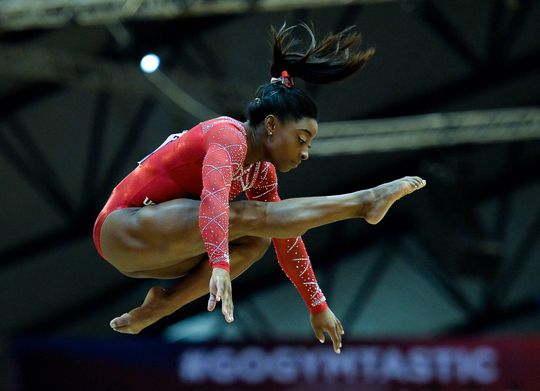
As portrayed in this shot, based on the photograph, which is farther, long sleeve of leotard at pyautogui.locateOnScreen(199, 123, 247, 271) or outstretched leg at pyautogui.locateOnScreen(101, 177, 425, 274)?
outstretched leg at pyautogui.locateOnScreen(101, 177, 425, 274)

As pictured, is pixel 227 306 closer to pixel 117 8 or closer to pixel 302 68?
pixel 302 68

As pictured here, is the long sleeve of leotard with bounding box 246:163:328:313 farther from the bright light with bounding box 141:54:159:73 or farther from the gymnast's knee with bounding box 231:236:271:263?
the bright light with bounding box 141:54:159:73

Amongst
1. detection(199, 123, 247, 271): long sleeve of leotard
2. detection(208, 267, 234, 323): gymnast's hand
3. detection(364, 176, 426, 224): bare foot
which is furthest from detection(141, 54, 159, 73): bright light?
detection(208, 267, 234, 323): gymnast's hand

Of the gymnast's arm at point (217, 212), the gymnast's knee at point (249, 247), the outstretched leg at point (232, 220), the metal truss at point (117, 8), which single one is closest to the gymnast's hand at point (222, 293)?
the gymnast's arm at point (217, 212)

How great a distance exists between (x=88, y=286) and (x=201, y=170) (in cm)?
661

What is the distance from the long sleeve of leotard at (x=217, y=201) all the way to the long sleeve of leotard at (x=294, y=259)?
51 cm

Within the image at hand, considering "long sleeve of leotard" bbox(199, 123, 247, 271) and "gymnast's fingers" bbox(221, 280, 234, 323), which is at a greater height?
"long sleeve of leotard" bbox(199, 123, 247, 271)

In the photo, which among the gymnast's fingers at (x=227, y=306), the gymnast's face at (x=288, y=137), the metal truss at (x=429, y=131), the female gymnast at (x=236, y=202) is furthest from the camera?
the metal truss at (x=429, y=131)

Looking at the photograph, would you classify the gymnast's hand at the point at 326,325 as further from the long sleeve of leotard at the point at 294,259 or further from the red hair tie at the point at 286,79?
the red hair tie at the point at 286,79

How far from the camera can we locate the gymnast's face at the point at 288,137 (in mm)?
3939

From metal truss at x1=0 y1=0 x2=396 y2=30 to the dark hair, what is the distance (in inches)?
105

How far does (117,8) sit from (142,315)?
3107 millimetres

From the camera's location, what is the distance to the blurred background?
7.55 metres

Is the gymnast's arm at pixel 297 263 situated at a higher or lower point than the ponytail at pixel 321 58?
lower
